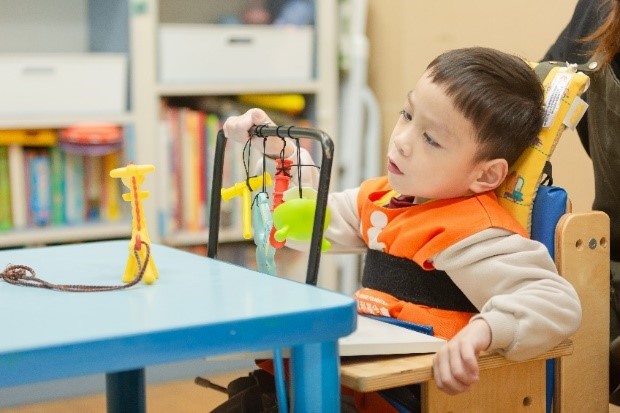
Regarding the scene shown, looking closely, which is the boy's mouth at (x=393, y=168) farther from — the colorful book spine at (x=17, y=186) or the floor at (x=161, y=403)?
the colorful book spine at (x=17, y=186)

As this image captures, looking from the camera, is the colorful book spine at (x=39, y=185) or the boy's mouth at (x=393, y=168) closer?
the boy's mouth at (x=393, y=168)

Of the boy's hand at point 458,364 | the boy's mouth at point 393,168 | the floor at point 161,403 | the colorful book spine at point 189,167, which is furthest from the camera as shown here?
the colorful book spine at point 189,167

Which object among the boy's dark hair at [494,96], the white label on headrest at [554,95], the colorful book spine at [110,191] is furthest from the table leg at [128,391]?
the colorful book spine at [110,191]

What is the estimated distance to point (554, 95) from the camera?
4.33 ft

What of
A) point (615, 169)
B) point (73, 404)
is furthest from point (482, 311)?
point (73, 404)

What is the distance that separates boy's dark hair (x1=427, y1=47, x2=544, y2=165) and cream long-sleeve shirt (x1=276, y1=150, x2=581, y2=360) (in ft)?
0.45

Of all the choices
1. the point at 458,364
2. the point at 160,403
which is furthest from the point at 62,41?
the point at 458,364

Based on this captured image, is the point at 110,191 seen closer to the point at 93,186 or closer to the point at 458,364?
the point at 93,186

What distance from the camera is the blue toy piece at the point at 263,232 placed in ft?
3.92

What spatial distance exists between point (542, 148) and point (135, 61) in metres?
1.46

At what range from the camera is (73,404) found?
245 centimetres

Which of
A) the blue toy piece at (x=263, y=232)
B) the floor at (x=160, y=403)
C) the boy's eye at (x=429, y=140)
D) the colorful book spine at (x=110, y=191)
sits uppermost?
the boy's eye at (x=429, y=140)

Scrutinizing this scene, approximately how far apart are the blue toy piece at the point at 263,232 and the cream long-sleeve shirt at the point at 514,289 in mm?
215

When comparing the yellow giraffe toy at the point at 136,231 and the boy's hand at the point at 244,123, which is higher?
the boy's hand at the point at 244,123
